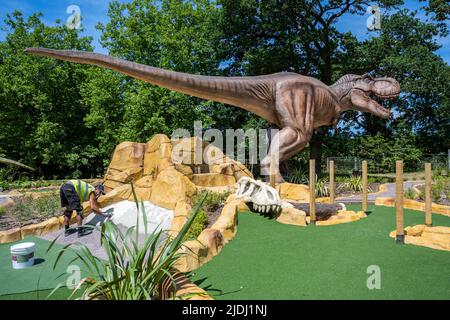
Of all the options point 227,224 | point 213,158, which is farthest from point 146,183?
point 227,224

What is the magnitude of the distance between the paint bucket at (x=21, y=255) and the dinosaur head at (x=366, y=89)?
8919mm

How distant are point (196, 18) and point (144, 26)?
2836mm

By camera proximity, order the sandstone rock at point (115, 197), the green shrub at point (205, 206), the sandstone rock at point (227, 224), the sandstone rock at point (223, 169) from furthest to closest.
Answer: the sandstone rock at point (223, 169) < the sandstone rock at point (115, 197) < the green shrub at point (205, 206) < the sandstone rock at point (227, 224)

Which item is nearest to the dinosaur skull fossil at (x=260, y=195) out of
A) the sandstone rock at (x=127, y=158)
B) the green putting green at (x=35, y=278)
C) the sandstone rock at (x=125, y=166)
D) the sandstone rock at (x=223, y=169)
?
the green putting green at (x=35, y=278)

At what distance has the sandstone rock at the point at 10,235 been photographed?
5.75 metres

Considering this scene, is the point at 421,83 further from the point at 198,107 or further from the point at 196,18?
the point at 196,18

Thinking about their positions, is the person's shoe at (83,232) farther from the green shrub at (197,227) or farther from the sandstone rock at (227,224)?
the sandstone rock at (227,224)

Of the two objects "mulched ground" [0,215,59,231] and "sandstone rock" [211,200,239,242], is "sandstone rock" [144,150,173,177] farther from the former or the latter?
"sandstone rock" [211,200,239,242]

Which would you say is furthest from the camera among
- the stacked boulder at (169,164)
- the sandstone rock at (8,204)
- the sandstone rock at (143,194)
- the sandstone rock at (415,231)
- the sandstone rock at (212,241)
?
the stacked boulder at (169,164)

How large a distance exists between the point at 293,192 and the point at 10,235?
576 cm

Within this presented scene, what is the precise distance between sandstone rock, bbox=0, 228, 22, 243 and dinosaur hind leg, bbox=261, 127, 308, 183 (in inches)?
204

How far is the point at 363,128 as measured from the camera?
21.5m

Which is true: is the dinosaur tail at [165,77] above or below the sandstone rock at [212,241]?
above

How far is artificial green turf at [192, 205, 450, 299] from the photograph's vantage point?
3.03 metres
